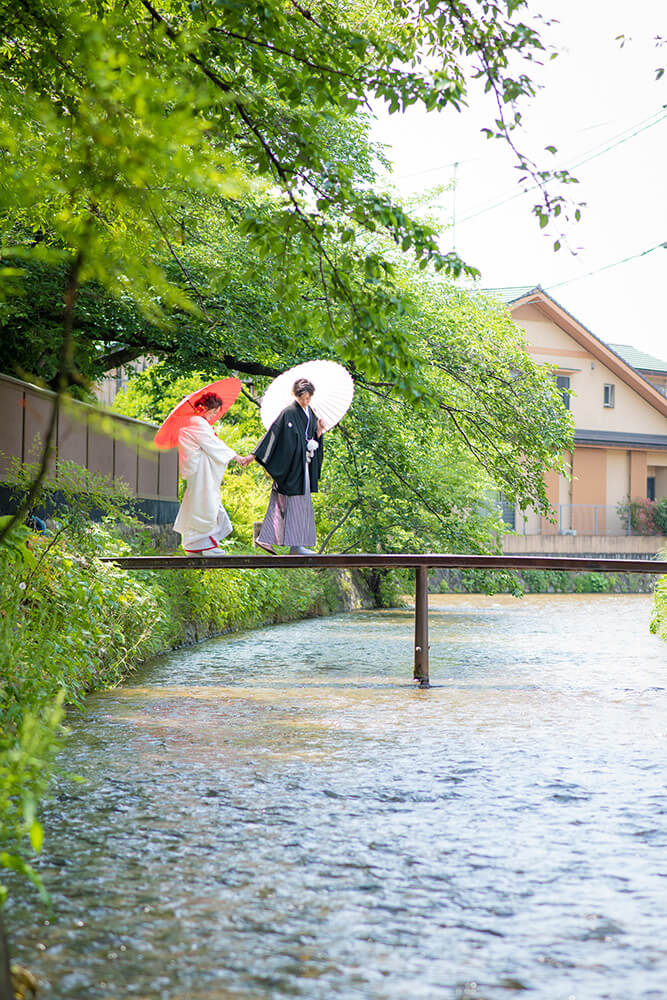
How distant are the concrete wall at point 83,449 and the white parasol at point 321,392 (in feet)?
4.53

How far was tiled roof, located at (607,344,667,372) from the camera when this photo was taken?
37.7 meters

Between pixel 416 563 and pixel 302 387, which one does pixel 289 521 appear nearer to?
pixel 302 387

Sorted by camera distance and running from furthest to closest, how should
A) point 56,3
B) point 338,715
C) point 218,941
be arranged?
point 338,715 → point 56,3 → point 218,941

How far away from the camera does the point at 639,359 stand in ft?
127

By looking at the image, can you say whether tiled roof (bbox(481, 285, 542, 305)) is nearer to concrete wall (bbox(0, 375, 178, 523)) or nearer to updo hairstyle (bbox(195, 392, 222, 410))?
concrete wall (bbox(0, 375, 178, 523))

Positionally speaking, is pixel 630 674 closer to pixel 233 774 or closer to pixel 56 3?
pixel 233 774

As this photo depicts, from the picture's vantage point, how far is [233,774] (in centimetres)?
479

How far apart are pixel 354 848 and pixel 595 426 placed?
30.6 metres

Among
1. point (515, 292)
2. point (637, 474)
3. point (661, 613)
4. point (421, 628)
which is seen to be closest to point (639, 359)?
point (637, 474)

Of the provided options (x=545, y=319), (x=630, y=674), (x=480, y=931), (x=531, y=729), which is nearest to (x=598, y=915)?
(x=480, y=931)

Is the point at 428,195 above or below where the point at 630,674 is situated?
above

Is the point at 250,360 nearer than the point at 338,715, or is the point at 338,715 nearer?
the point at 338,715

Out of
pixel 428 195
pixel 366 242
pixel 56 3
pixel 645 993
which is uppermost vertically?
pixel 428 195

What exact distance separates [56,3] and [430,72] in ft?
5.45
